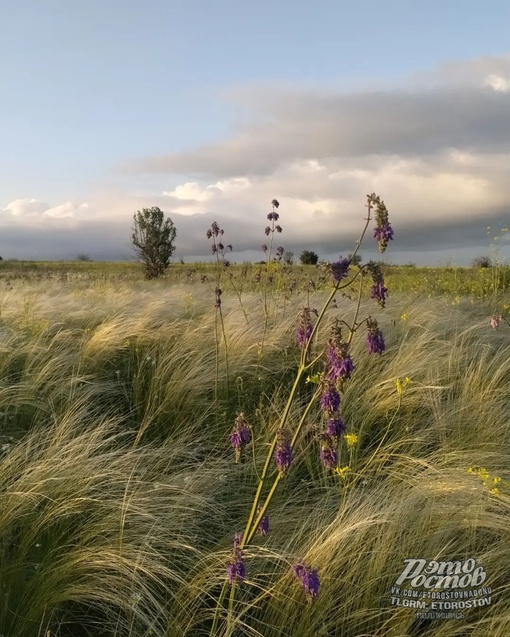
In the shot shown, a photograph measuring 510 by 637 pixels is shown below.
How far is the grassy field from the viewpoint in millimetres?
1593

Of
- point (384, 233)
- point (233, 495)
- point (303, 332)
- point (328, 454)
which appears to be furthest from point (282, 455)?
point (233, 495)

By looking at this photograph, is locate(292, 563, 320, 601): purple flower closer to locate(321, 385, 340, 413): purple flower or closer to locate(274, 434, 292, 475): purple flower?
locate(274, 434, 292, 475): purple flower

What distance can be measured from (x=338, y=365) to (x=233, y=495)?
3.84 ft

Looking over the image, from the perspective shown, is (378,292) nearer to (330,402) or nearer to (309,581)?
(330,402)

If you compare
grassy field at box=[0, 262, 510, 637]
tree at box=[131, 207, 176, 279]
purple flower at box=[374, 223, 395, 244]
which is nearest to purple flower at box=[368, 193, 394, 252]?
purple flower at box=[374, 223, 395, 244]

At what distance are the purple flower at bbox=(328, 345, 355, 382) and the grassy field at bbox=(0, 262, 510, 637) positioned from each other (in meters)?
0.08

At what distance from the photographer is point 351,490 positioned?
2.14 meters

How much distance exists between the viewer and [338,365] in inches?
52.4

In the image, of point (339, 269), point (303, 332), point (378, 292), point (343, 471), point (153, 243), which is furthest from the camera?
point (153, 243)

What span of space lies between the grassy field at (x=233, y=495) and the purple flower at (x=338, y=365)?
76mm

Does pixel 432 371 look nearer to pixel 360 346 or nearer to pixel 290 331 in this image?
pixel 360 346

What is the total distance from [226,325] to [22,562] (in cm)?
300

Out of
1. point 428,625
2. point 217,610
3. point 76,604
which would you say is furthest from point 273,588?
point 76,604

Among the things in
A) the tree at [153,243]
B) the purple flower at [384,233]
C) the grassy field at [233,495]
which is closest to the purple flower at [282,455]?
the grassy field at [233,495]
